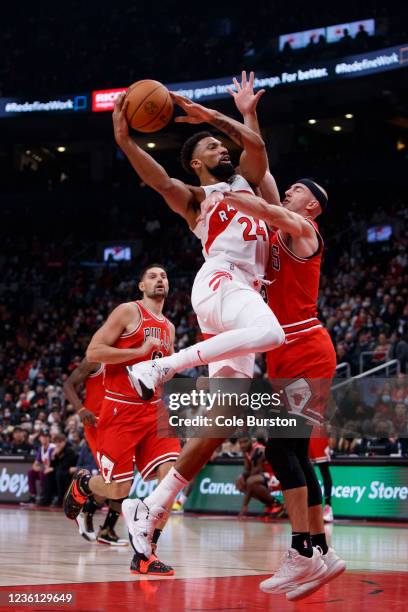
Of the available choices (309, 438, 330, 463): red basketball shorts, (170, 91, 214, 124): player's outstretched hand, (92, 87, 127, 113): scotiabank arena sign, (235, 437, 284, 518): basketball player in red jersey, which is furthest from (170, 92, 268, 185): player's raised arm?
(92, 87, 127, 113): scotiabank arena sign

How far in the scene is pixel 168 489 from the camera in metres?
6.01

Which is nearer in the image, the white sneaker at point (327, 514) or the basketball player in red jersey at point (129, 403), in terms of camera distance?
the basketball player in red jersey at point (129, 403)

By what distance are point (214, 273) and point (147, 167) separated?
807mm

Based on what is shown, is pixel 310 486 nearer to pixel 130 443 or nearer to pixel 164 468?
pixel 164 468

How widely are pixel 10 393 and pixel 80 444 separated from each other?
7.84 meters

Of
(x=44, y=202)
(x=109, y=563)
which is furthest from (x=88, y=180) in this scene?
(x=109, y=563)

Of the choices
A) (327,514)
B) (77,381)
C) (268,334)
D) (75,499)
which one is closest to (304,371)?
(268,334)

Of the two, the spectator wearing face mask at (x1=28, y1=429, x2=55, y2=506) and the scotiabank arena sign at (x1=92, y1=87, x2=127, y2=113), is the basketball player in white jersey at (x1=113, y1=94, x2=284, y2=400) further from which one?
the scotiabank arena sign at (x1=92, y1=87, x2=127, y2=113)

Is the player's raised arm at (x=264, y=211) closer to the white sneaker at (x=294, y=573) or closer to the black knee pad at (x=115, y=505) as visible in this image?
the white sneaker at (x=294, y=573)

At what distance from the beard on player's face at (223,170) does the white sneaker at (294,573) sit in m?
2.47

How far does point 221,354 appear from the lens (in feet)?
18.0

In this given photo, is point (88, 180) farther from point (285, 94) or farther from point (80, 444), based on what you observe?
point (80, 444)

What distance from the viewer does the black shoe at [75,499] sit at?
28.9 feet

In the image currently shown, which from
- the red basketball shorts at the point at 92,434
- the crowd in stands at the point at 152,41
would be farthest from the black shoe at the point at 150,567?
the crowd in stands at the point at 152,41
